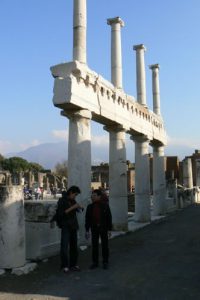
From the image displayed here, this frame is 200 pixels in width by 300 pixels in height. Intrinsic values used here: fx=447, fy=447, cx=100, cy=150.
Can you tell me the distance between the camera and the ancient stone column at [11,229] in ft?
28.9

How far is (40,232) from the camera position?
34.0 feet

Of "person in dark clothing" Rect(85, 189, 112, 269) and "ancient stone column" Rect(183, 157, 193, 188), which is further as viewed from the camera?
"ancient stone column" Rect(183, 157, 193, 188)

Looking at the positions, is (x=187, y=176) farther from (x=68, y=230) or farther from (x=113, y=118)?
(x=68, y=230)

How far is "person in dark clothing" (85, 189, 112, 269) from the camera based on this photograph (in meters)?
9.25

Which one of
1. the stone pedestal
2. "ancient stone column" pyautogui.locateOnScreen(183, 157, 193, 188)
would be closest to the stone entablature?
the stone pedestal

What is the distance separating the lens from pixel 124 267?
9.38m

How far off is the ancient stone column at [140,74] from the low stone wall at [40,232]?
1008cm

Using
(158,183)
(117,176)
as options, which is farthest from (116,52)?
(158,183)

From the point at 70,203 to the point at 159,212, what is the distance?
47.6 ft

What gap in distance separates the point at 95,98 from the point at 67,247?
5.85 meters

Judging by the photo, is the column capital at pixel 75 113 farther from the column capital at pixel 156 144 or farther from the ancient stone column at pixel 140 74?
the column capital at pixel 156 144

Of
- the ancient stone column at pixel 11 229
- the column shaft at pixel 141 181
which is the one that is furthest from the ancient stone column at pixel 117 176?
the ancient stone column at pixel 11 229

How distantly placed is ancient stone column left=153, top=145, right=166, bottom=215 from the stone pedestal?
35.6 feet

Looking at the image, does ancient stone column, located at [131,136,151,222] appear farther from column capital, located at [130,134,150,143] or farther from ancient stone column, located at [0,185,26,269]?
ancient stone column, located at [0,185,26,269]
